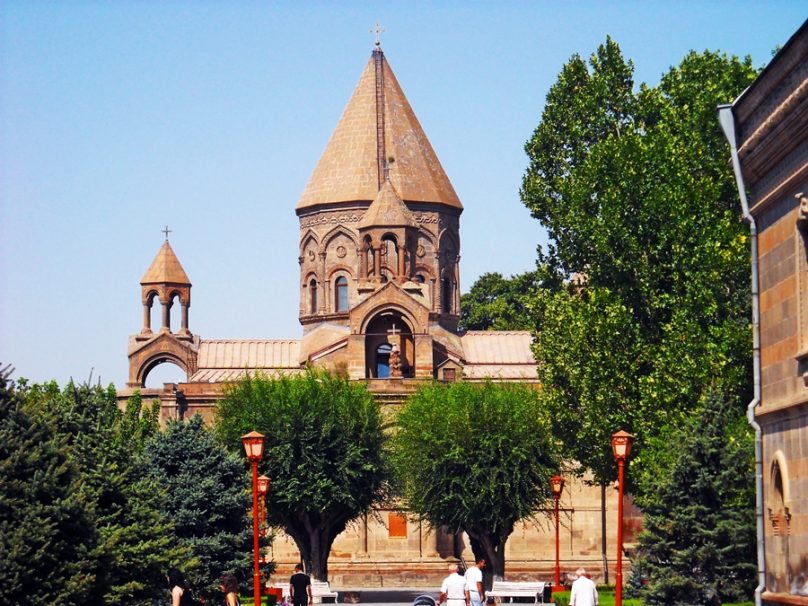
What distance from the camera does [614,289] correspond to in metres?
39.2

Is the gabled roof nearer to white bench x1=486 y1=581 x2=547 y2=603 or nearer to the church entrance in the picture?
the church entrance

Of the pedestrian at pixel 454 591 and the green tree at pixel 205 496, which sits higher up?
the green tree at pixel 205 496

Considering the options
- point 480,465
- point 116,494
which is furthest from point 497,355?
point 116,494

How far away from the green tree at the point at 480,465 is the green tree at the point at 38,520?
30.5 meters

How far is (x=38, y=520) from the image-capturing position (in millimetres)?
21719

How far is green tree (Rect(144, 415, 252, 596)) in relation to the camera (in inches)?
1411

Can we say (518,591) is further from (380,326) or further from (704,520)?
(380,326)

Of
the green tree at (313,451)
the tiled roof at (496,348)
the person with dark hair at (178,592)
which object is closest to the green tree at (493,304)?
the tiled roof at (496,348)

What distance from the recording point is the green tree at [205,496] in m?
35.8

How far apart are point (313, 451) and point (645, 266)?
63.5 ft

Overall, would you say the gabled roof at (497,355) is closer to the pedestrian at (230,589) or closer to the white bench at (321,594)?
the white bench at (321,594)

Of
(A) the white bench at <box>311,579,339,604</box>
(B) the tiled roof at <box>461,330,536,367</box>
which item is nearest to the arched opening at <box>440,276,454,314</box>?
(B) the tiled roof at <box>461,330,536,367</box>

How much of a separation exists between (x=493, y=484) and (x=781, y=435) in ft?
104

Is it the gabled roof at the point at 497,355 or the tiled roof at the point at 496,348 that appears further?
the tiled roof at the point at 496,348
